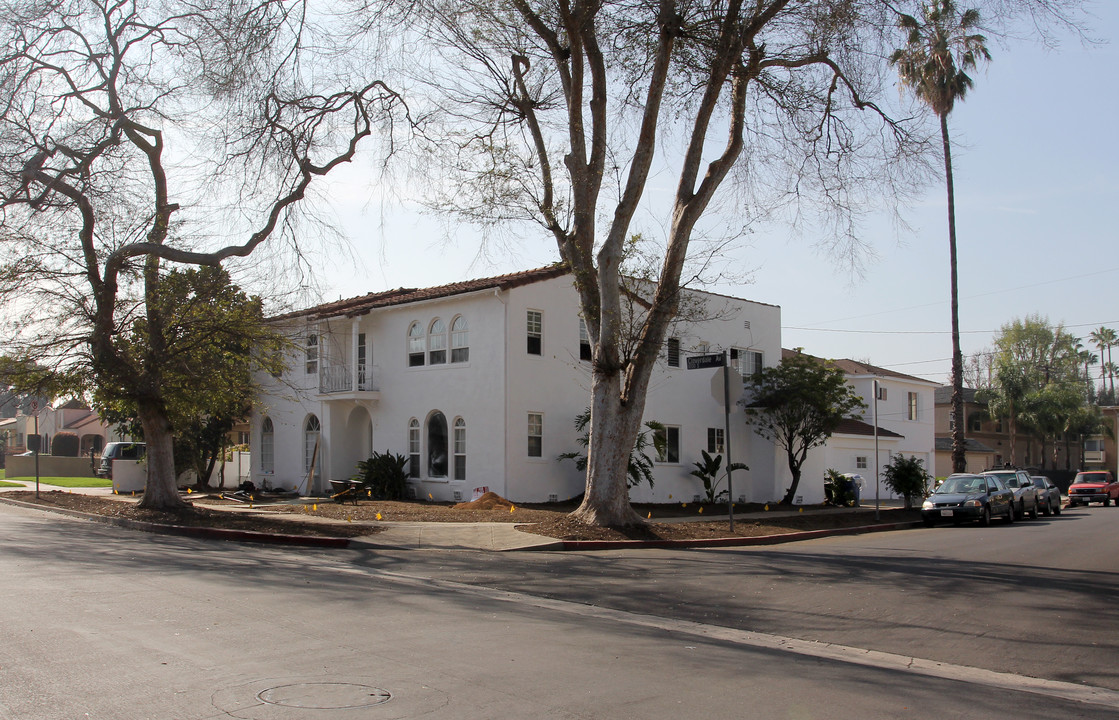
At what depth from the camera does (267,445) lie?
3381 cm

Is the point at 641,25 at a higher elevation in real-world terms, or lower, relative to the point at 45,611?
higher

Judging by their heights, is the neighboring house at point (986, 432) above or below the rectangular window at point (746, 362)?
below

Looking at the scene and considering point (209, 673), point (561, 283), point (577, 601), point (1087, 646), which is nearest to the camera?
point (209, 673)

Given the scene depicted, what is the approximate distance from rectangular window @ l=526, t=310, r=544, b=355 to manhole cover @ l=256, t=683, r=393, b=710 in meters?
A: 19.3

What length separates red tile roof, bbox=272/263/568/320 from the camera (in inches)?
958

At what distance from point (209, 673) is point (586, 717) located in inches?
107

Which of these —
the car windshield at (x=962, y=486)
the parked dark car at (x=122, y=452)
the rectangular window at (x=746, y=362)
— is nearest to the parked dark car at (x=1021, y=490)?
the car windshield at (x=962, y=486)

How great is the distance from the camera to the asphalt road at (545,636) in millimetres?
5895

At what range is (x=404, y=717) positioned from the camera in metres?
5.37

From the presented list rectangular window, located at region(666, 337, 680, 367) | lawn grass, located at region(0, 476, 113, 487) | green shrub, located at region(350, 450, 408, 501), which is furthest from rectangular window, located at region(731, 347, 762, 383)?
lawn grass, located at region(0, 476, 113, 487)

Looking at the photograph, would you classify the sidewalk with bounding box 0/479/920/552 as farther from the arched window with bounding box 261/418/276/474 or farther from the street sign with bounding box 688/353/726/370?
the arched window with bounding box 261/418/276/474

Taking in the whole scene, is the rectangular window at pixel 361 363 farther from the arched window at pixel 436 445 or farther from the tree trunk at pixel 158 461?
the tree trunk at pixel 158 461

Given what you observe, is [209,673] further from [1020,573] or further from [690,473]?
[690,473]

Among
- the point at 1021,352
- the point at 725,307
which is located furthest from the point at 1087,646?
the point at 1021,352
